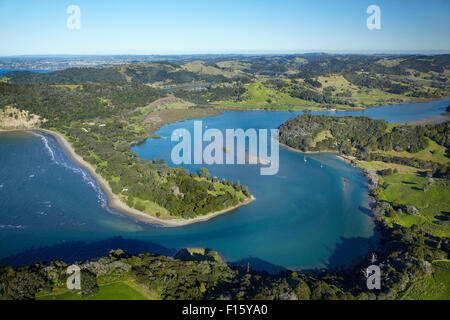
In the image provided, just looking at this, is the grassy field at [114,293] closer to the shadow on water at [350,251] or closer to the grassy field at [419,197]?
the shadow on water at [350,251]

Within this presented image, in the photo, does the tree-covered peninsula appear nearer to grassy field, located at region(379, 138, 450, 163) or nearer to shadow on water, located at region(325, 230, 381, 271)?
shadow on water, located at region(325, 230, 381, 271)

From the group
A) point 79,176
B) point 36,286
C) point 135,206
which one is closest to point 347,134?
point 135,206

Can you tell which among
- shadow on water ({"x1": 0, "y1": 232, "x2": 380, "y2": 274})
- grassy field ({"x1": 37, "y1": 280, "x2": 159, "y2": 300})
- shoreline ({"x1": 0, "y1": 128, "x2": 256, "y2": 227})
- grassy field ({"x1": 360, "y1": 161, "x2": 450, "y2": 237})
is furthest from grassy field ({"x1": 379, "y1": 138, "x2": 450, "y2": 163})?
grassy field ({"x1": 37, "y1": 280, "x2": 159, "y2": 300})

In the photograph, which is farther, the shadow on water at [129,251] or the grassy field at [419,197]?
the grassy field at [419,197]

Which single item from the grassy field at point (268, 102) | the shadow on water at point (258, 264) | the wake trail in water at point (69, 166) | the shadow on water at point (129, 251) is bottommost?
the shadow on water at point (258, 264)

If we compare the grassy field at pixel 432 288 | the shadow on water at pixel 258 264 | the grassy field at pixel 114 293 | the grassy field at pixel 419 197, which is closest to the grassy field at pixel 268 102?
the grassy field at pixel 419 197

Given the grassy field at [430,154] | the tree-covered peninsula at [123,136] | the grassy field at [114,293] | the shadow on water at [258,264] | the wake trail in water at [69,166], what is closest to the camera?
the grassy field at [114,293]
